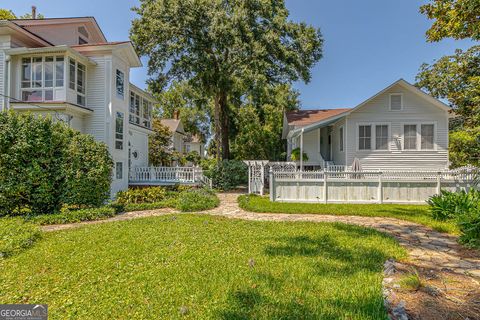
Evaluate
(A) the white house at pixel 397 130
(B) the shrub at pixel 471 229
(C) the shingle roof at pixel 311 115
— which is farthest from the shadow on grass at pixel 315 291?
(C) the shingle roof at pixel 311 115

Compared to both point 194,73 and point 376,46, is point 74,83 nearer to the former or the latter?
point 194,73

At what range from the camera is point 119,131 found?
15.4 m

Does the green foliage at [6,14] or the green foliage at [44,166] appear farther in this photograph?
the green foliage at [6,14]

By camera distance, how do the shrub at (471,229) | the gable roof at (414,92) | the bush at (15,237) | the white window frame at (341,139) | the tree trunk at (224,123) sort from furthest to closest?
the tree trunk at (224,123)
the white window frame at (341,139)
the gable roof at (414,92)
the shrub at (471,229)
the bush at (15,237)

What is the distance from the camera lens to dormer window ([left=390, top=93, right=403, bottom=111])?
1500 cm

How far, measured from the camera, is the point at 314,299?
308 centimetres

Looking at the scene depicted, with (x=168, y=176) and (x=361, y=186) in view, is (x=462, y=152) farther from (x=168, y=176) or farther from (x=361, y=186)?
(x=168, y=176)

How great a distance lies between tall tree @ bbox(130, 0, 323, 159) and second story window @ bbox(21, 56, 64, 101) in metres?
6.90

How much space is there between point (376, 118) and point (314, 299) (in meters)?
14.6

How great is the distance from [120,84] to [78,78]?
2.20 meters

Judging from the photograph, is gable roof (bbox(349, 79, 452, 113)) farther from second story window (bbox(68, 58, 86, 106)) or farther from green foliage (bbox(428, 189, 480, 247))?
second story window (bbox(68, 58, 86, 106))

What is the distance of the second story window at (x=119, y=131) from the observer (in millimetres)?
15078

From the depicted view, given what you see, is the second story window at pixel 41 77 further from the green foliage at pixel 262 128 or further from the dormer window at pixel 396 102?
the dormer window at pixel 396 102

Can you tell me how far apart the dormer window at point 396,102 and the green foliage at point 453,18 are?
5189 millimetres
